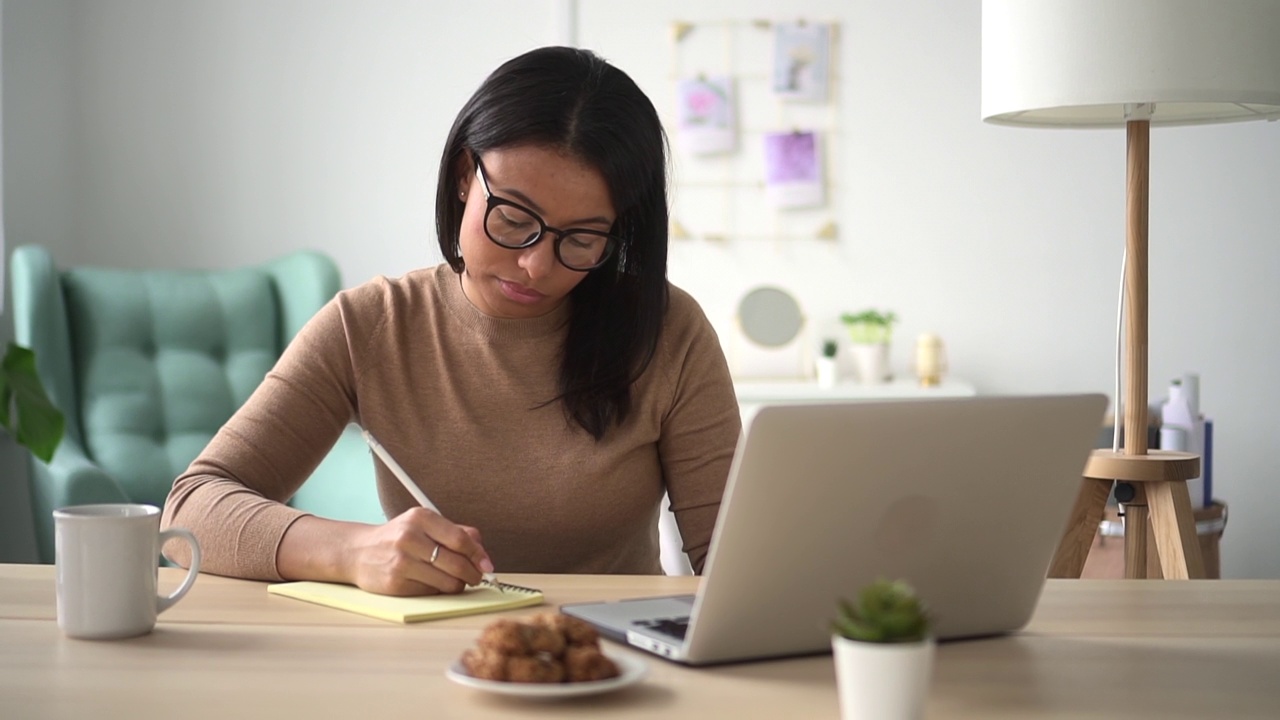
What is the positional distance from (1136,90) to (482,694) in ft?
4.44

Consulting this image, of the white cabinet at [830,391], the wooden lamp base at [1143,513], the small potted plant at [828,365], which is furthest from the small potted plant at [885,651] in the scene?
the small potted plant at [828,365]

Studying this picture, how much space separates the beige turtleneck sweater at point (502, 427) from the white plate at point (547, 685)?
0.71 m

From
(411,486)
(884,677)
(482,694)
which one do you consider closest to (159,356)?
(411,486)

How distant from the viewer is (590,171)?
1.45 m

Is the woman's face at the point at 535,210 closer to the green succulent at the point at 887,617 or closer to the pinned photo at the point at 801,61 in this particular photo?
the green succulent at the point at 887,617

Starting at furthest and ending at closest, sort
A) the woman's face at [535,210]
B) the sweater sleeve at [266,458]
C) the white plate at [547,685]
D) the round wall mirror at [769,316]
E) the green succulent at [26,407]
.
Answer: the round wall mirror at [769,316]
the woman's face at [535,210]
the sweater sleeve at [266,458]
the white plate at [547,685]
the green succulent at [26,407]

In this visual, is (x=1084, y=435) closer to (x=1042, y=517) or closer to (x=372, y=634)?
(x=1042, y=517)

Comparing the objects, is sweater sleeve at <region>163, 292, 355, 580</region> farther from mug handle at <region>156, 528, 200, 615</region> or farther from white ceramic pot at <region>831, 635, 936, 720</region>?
white ceramic pot at <region>831, 635, 936, 720</region>

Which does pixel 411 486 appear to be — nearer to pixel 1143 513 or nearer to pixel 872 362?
pixel 1143 513

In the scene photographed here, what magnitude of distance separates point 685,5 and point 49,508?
80.0 inches

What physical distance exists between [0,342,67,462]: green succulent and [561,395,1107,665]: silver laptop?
0.37m

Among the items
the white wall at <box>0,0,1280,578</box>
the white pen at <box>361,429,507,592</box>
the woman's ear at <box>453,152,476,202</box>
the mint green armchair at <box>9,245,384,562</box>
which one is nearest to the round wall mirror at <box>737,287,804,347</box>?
the white wall at <box>0,0,1280,578</box>

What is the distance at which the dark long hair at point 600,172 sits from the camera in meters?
1.45

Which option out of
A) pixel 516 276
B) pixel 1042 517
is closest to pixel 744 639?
pixel 1042 517
